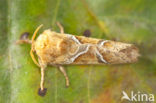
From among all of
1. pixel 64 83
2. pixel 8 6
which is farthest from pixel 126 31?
pixel 8 6

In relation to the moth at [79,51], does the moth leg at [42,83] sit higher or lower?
lower

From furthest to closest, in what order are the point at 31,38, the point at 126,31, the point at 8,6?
the point at 126,31
the point at 31,38
the point at 8,6

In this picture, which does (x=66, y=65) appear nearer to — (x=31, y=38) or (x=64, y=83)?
(x=64, y=83)

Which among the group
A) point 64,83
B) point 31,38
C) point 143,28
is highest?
point 143,28

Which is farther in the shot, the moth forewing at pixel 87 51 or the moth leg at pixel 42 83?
the moth forewing at pixel 87 51

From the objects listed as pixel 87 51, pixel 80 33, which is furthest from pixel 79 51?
pixel 80 33
